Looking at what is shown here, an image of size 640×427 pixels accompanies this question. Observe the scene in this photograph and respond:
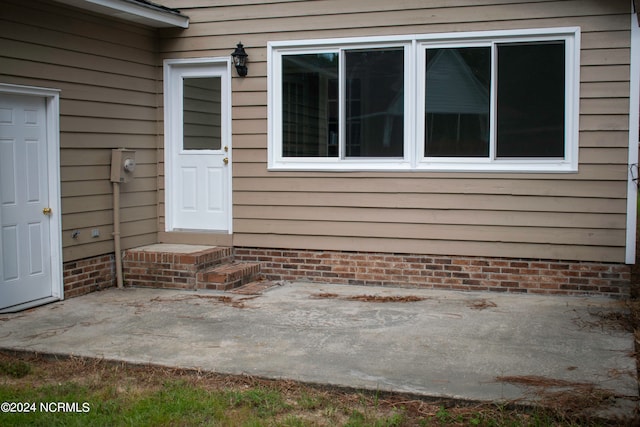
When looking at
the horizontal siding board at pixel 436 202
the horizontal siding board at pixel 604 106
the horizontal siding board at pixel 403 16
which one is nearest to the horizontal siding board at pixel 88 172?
the horizontal siding board at pixel 436 202

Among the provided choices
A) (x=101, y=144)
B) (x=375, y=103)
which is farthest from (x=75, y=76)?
(x=375, y=103)

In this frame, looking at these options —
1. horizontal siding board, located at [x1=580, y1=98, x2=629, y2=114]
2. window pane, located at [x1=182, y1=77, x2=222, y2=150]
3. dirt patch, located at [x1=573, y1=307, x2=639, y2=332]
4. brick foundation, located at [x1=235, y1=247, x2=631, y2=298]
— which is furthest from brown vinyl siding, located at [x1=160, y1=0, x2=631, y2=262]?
dirt patch, located at [x1=573, y1=307, x2=639, y2=332]

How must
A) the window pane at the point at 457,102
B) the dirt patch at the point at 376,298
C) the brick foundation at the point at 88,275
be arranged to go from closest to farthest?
the dirt patch at the point at 376,298
the brick foundation at the point at 88,275
the window pane at the point at 457,102

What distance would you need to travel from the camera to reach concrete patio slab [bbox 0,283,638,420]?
4.85m

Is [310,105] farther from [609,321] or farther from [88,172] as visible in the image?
[609,321]

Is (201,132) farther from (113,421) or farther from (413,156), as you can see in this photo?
(113,421)

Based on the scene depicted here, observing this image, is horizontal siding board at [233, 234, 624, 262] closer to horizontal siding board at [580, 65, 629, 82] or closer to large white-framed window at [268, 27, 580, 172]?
large white-framed window at [268, 27, 580, 172]

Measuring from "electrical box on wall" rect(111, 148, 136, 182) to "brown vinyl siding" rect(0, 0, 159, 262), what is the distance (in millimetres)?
99

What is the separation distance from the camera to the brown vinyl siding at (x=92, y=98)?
7.02 meters

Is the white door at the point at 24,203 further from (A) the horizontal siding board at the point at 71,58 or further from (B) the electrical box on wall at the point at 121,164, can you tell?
(B) the electrical box on wall at the point at 121,164

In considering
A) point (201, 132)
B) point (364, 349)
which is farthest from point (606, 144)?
point (201, 132)

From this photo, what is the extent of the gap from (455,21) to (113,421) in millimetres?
5685

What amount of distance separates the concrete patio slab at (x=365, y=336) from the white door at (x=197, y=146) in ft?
4.54

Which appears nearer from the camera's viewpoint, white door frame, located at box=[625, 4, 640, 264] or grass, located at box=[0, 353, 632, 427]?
grass, located at box=[0, 353, 632, 427]
